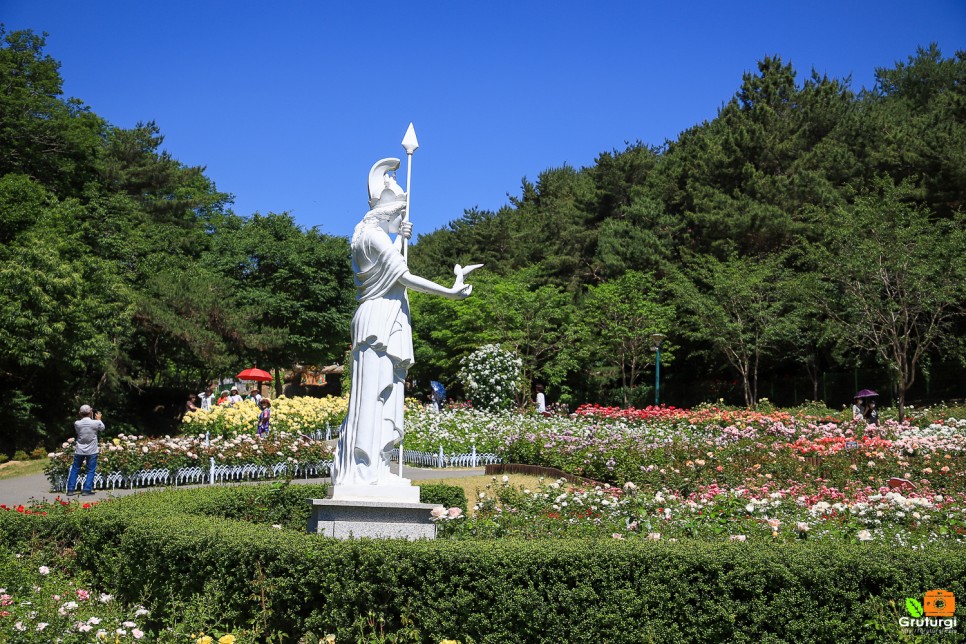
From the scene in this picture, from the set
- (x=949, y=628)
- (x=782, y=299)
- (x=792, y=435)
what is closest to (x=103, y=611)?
(x=949, y=628)

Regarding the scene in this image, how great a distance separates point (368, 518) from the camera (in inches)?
276

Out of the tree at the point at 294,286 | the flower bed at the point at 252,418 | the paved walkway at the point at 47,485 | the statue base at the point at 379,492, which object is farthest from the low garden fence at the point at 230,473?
the tree at the point at 294,286

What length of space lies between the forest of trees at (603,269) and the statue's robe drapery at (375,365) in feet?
45.2

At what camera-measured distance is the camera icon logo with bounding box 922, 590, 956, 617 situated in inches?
192

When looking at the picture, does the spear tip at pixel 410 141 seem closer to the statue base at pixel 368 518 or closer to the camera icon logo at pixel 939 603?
the statue base at pixel 368 518

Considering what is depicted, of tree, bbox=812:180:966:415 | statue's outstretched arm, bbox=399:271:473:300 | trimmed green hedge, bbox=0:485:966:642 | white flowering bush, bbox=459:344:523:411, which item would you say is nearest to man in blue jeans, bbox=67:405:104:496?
statue's outstretched arm, bbox=399:271:473:300

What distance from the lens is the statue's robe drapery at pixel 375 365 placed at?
747 centimetres

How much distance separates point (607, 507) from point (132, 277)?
21616mm

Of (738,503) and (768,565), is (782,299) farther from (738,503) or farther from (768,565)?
(768,565)

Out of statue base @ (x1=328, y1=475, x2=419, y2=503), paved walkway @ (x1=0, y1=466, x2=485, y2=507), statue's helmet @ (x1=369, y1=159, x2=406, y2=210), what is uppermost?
statue's helmet @ (x1=369, y1=159, x2=406, y2=210)

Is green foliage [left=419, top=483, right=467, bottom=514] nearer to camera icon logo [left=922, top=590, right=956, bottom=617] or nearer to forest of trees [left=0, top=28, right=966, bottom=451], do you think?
camera icon logo [left=922, top=590, right=956, bottom=617]

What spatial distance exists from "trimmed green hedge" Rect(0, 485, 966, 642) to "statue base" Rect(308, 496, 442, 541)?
43.2 inches

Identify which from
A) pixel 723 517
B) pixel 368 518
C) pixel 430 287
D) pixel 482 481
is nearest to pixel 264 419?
pixel 482 481

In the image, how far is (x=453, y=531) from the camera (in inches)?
281
